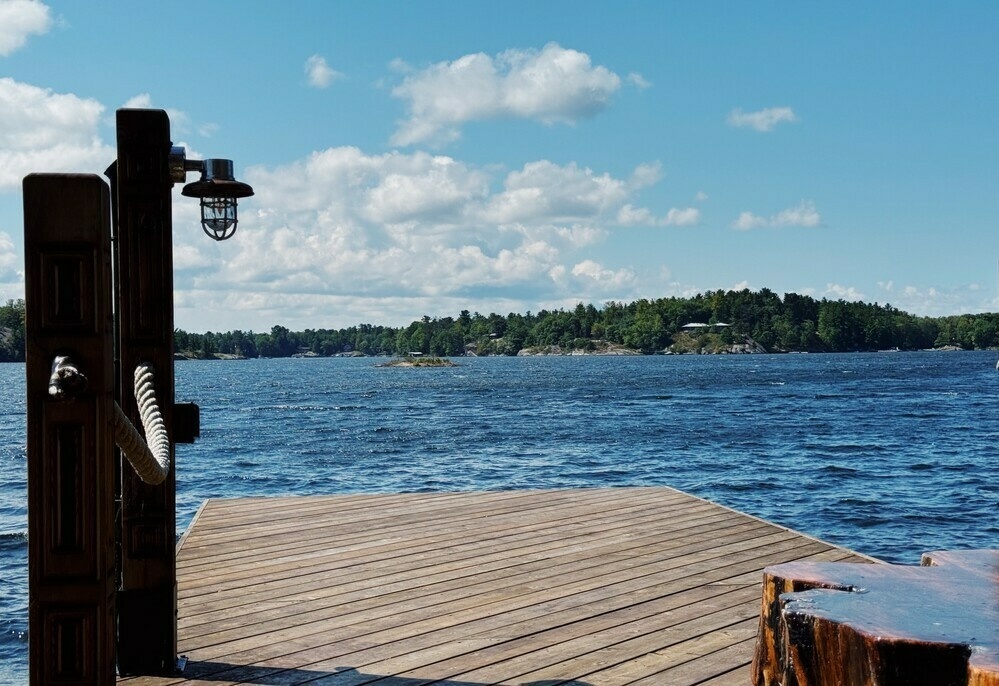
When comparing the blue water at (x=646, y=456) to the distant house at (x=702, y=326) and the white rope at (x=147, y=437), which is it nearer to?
the white rope at (x=147, y=437)

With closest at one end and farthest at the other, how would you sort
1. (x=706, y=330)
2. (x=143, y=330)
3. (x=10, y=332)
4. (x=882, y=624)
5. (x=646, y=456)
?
(x=882, y=624)
(x=143, y=330)
(x=646, y=456)
(x=10, y=332)
(x=706, y=330)

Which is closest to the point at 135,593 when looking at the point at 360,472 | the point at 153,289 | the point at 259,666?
the point at 259,666

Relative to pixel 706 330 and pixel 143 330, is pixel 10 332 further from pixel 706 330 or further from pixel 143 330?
pixel 143 330

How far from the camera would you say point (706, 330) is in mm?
155375

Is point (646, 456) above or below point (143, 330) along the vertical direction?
below

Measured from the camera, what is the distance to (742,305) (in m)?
158

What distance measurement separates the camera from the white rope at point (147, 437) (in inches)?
96.0

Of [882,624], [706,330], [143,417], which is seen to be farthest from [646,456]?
[706,330]

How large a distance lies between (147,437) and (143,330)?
0.76 meters

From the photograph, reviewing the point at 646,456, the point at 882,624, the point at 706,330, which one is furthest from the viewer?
the point at 706,330

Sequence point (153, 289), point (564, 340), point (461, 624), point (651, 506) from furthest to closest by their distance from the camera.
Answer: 1. point (564, 340)
2. point (651, 506)
3. point (461, 624)
4. point (153, 289)

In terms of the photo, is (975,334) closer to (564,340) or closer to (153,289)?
(564,340)

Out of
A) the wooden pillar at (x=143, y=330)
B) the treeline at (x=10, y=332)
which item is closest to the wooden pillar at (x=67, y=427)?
the wooden pillar at (x=143, y=330)

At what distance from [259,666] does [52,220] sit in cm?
214
